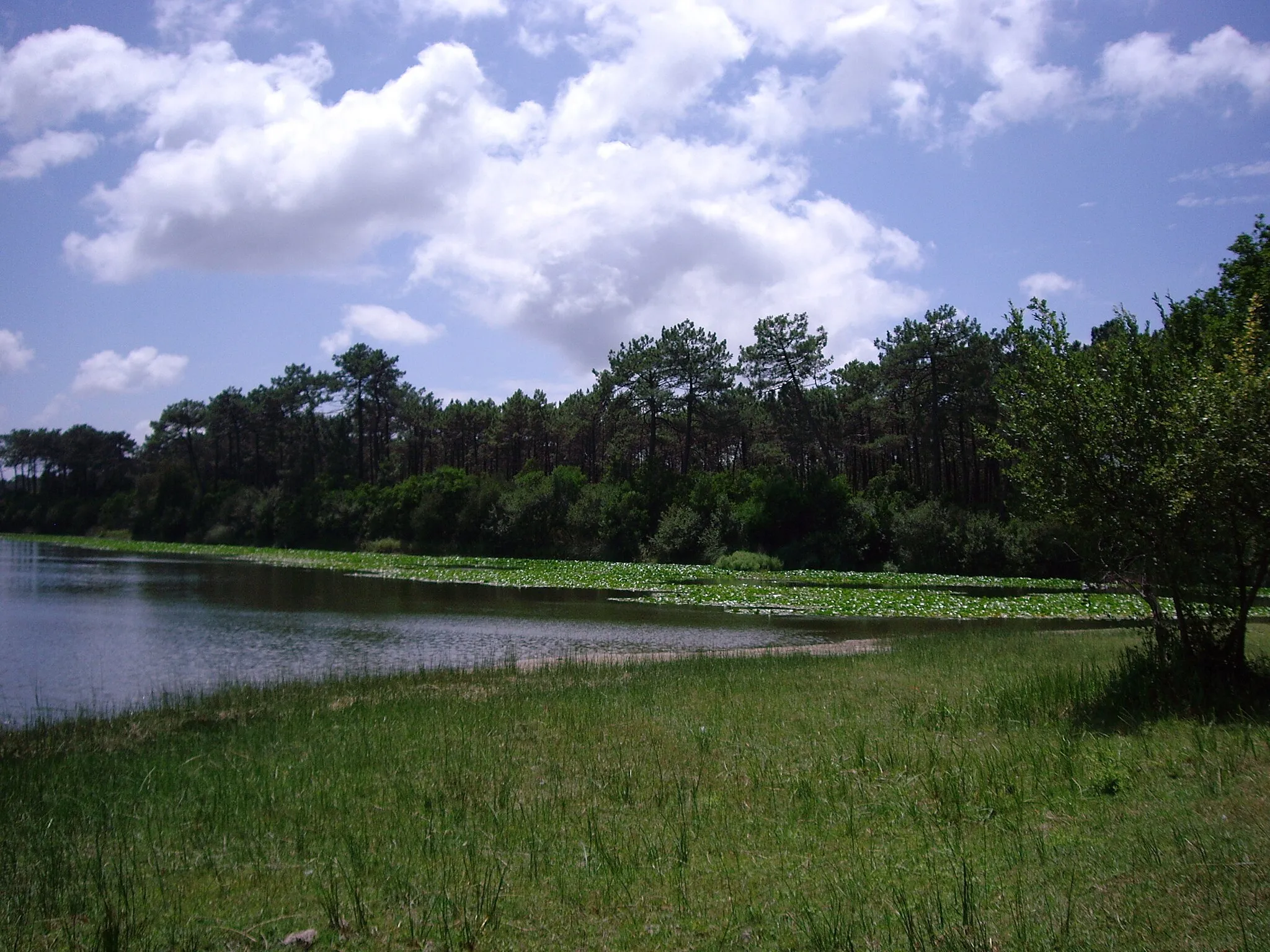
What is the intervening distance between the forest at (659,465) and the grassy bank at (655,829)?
1763 centimetres

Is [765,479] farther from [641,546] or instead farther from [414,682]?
[414,682]

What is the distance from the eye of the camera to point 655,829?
7766 mm

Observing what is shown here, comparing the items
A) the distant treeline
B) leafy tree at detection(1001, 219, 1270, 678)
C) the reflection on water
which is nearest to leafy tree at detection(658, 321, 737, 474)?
the distant treeline

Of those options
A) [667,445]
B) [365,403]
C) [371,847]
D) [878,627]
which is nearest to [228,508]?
[365,403]

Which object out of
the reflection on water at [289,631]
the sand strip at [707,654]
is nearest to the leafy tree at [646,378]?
the reflection on water at [289,631]

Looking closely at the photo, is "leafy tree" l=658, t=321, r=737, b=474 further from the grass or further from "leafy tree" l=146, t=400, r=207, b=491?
"leafy tree" l=146, t=400, r=207, b=491

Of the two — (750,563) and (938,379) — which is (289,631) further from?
(938,379)

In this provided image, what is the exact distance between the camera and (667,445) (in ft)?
287

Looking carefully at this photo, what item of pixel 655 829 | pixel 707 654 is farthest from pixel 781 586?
pixel 655 829

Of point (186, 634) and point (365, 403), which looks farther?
point (365, 403)

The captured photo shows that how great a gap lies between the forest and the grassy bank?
17626mm

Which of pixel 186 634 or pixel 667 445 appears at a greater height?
pixel 667 445

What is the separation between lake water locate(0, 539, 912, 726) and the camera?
20188mm

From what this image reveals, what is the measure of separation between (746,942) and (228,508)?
11190 centimetres
